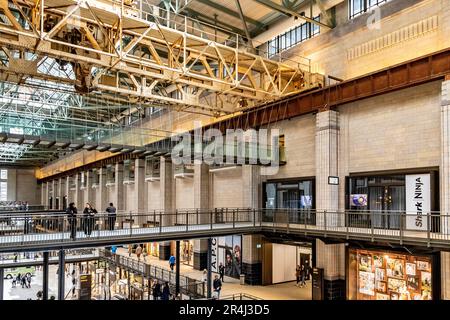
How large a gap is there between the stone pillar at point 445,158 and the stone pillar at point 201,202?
1873cm

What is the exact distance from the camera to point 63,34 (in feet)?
49.5

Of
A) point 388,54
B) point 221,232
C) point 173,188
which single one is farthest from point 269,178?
point 173,188

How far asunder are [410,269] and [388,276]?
1.17m

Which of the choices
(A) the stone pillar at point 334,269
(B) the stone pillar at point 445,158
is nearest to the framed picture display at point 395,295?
(A) the stone pillar at point 334,269

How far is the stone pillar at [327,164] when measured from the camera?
2006cm

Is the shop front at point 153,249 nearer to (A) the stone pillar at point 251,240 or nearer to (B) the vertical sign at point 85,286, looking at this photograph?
(B) the vertical sign at point 85,286

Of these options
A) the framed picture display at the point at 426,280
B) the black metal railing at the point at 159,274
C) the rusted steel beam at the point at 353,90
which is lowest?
the black metal railing at the point at 159,274

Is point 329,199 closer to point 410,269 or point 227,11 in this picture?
point 410,269

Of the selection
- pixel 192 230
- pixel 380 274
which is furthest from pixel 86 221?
pixel 380 274

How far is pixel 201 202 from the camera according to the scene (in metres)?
30.7

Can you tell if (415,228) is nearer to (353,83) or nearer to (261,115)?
(353,83)

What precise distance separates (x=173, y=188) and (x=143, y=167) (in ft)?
20.0

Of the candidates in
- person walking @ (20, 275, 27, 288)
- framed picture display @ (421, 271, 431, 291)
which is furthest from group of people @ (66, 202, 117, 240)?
person walking @ (20, 275, 27, 288)
